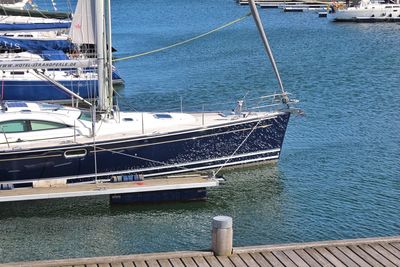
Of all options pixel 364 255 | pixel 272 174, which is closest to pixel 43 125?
pixel 272 174

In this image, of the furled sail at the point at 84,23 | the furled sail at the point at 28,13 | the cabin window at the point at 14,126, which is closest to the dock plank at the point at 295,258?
the cabin window at the point at 14,126

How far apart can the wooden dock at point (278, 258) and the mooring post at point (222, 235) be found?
14 cm

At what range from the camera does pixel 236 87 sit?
48.8 m

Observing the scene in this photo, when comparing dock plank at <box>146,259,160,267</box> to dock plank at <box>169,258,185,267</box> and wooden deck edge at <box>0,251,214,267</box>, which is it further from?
dock plank at <box>169,258,185,267</box>

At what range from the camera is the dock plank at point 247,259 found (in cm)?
1656

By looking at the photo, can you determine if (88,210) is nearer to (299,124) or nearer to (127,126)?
(127,126)

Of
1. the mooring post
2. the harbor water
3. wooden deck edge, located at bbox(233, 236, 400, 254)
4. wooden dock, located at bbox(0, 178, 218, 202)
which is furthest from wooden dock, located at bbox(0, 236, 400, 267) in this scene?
wooden dock, located at bbox(0, 178, 218, 202)

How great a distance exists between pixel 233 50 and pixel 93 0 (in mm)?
41492

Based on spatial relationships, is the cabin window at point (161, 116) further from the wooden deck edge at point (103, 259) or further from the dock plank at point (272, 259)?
the dock plank at point (272, 259)

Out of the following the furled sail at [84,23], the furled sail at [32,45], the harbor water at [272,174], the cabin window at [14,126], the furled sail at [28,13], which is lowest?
the harbor water at [272,174]

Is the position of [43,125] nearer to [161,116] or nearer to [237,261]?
[161,116]

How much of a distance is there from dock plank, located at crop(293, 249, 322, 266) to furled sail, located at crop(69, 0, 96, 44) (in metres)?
13.3

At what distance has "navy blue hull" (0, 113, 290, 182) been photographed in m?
25.1

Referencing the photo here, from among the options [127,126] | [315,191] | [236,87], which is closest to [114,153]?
[127,126]
